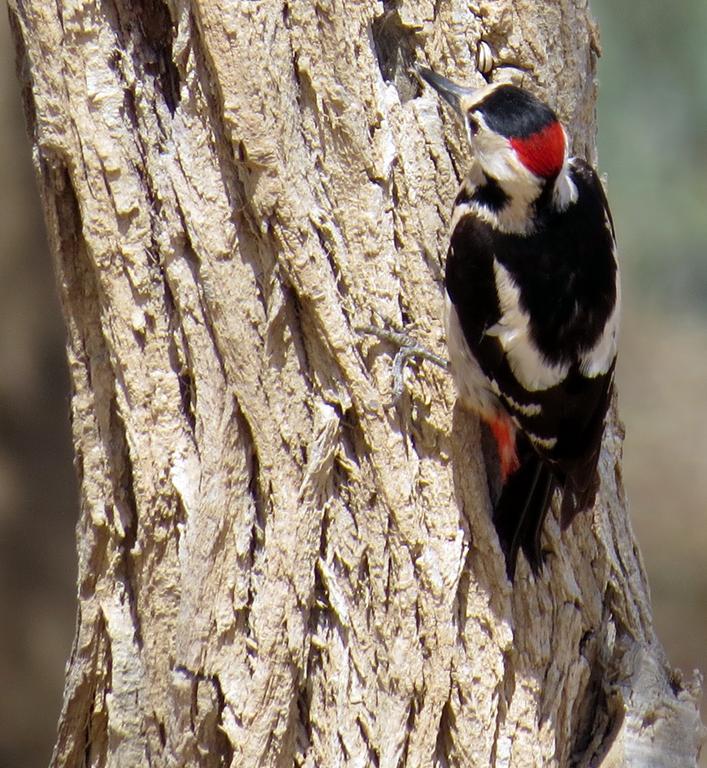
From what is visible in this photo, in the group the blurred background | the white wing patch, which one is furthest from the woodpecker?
the blurred background

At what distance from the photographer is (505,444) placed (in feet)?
9.42

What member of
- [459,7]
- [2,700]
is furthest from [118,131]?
[2,700]

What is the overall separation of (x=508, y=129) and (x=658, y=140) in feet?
19.8

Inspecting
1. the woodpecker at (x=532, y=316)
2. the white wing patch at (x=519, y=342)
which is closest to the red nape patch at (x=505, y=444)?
the woodpecker at (x=532, y=316)

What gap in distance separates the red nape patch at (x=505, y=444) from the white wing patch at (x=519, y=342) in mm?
106

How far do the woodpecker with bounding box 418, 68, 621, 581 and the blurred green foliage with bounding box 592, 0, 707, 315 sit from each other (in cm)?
530

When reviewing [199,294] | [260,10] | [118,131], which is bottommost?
[199,294]

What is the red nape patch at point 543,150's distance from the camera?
2684mm

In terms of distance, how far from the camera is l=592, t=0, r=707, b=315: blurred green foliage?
7.89m

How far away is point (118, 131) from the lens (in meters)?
2.72

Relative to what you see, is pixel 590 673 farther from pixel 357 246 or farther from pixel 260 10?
pixel 260 10

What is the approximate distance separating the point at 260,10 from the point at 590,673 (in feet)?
5.73

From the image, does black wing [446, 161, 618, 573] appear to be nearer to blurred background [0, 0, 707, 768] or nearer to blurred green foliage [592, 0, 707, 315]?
blurred background [0, 0, 707, 768]

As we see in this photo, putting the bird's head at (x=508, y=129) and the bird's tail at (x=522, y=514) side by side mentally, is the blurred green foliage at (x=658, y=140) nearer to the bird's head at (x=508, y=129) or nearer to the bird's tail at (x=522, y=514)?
the bird's head at (x=508, y=129)
